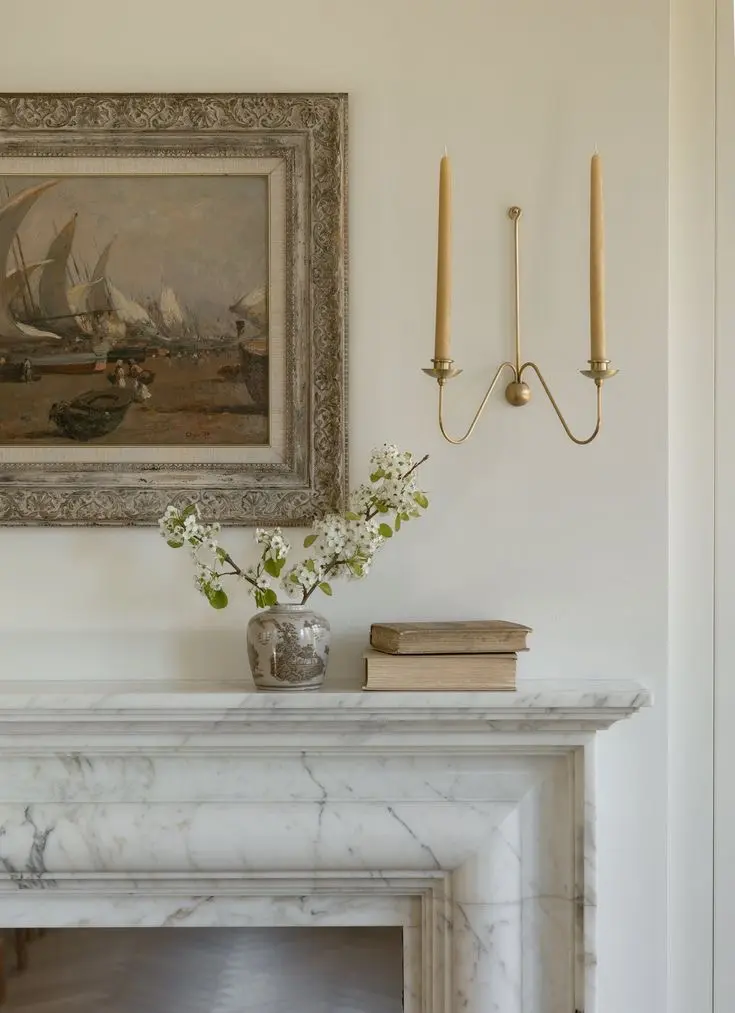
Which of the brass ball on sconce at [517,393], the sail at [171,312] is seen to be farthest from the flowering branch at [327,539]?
the sail at [171,312]

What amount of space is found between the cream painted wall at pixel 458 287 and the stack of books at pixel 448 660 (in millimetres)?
177

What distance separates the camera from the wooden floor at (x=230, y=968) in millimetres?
1759

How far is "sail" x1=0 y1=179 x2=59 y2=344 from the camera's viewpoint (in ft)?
5.86

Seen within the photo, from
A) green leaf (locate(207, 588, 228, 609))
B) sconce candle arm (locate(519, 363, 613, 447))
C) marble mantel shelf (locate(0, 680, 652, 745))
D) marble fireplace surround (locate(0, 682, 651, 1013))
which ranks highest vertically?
sconce candle arm (locate(519, 363, 613, 447))

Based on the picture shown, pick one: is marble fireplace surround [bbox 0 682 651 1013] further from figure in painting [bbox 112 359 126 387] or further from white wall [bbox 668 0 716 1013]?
figure in painting [bbox 112 359 126 387]

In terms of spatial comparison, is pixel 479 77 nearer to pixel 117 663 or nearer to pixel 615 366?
pixel 615 366

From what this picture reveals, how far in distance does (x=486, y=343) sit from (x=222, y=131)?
57 centimetres

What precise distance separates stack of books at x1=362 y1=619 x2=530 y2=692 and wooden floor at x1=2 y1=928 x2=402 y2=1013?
18.8 inches

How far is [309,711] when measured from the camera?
5.22ft

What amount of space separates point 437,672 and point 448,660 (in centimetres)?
2

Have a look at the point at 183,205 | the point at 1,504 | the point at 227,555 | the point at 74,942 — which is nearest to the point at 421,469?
the point at 227,555

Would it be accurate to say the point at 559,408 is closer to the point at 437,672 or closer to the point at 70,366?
the point at 437,672

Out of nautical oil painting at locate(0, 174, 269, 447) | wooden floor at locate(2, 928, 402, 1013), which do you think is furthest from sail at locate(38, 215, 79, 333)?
wooden floor at locate(2, 928, 402, 1013)

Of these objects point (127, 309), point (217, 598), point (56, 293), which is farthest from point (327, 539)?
point (56, 293)
